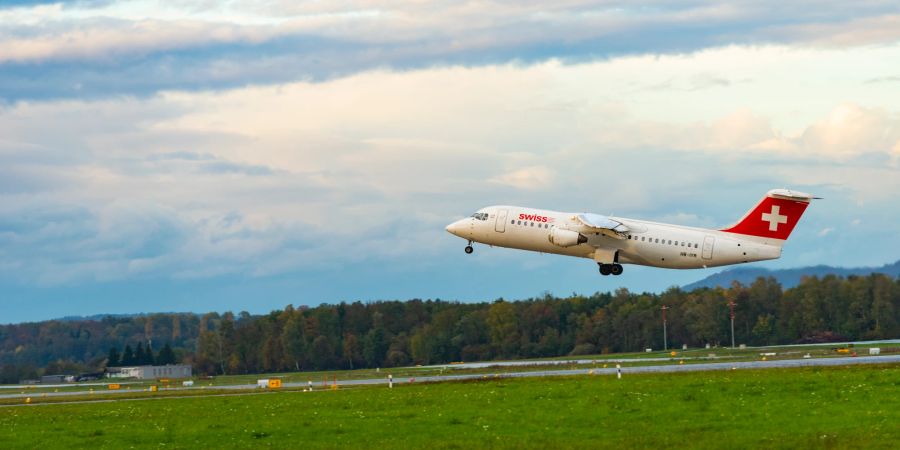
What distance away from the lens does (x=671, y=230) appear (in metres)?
76.7

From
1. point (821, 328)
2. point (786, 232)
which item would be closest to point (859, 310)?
point (821, 328)

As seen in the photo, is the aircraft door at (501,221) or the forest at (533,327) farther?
the forest at (533,327)

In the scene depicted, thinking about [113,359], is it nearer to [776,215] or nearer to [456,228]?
[456,228]

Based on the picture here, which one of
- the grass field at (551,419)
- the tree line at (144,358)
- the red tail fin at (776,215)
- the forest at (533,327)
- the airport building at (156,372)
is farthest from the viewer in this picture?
the tree line at (144,358)

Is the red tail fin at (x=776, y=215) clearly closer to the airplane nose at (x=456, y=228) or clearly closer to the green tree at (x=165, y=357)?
the airplane nose at (x=456, y=228)

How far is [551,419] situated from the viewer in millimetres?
40062

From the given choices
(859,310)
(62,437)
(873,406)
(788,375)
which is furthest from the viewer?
(859,310)

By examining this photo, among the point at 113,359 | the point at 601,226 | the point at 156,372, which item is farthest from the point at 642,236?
the point at 113,359

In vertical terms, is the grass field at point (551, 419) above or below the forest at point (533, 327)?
below

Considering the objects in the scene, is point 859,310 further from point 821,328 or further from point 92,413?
point 92,413

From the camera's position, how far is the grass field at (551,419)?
35.2 meters

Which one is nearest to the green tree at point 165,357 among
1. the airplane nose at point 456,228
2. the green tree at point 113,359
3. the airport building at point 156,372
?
the green tree at point 113,359

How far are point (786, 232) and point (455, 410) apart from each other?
122 feet

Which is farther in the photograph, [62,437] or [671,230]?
[671,230]
